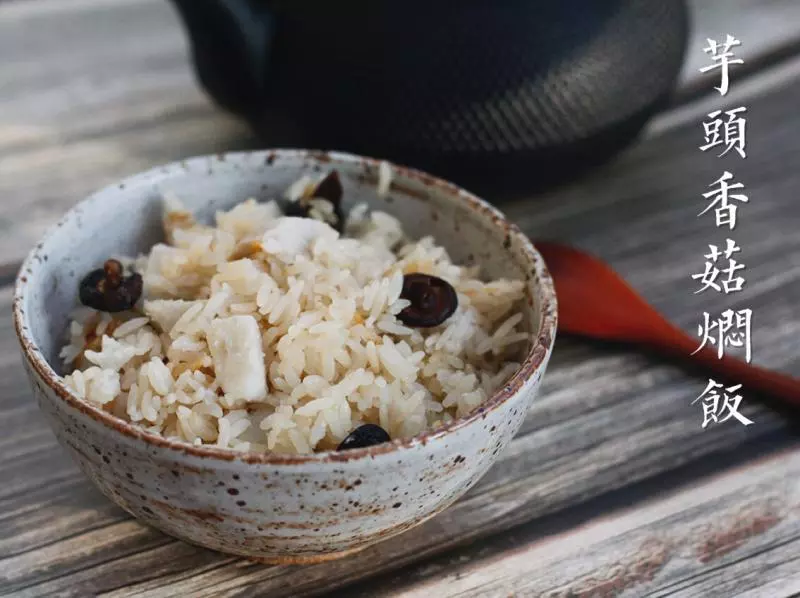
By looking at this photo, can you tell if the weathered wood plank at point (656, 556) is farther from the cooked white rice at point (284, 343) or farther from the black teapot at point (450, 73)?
the black teapot at point (450, 73)

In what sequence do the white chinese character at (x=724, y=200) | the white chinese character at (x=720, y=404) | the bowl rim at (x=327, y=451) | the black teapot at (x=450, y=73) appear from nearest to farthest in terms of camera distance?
the bowl rim at (x=327, y=451) < the white chinese character at (x=720, y=404) < the black teapot at (x=450, y=73) < the white chinese character at (x=724, y=200)

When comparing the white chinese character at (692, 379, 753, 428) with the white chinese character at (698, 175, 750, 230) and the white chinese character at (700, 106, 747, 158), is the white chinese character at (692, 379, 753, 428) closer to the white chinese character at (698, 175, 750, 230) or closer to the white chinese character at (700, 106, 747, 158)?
the white chinese character at (698, 175, 750, 230)

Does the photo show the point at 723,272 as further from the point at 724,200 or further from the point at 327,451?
the point at 327,451

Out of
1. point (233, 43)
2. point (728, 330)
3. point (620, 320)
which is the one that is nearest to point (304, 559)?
point (620, 320)

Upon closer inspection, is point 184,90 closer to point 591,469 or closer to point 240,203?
point 240,203

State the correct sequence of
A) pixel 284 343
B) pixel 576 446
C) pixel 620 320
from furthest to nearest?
pixel 620 320 → pixel 576 446 → pixel 284 343

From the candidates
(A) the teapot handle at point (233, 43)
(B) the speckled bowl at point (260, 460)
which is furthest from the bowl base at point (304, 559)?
(A) the teapot handle at point (233, 43)
